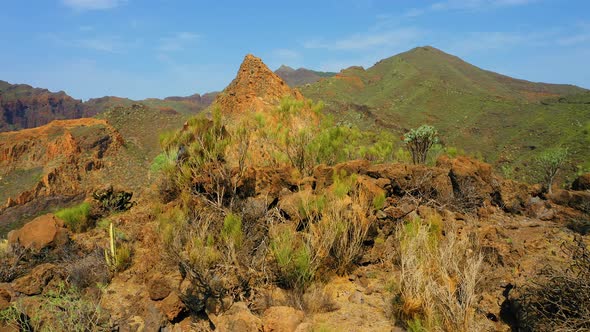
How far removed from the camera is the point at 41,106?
94375mm

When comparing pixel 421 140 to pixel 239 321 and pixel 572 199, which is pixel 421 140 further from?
pixel 239 321

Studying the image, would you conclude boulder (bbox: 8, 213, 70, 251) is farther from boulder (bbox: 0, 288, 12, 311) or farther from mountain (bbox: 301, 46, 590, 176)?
mountain (bbox: 301, 46, 590, 176)

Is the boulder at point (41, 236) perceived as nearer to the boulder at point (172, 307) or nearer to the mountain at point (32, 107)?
the boulder at point (172, 307)

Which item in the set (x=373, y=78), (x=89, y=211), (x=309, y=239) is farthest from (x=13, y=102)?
(x=309, y=239)

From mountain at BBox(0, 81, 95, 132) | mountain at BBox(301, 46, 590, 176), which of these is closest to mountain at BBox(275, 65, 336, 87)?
mountain at BBox(301, 46, 590, 176)

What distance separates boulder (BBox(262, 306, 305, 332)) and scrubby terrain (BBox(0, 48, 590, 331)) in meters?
0.02

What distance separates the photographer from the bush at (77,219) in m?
8.06

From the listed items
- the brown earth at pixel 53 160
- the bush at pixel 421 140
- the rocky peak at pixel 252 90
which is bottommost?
the brown earth at pixel 53 160

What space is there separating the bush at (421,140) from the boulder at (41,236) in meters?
11.2

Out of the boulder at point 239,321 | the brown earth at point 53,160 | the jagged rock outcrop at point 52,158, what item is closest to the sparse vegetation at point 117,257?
the boulder at point 239,321

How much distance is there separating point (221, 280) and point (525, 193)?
7821mm

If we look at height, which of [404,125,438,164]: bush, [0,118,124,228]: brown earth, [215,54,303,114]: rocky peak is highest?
[215,54,303,114]: rocky peak

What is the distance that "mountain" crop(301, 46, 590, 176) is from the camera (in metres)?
31.9

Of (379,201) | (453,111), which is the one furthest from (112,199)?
(453,111)
